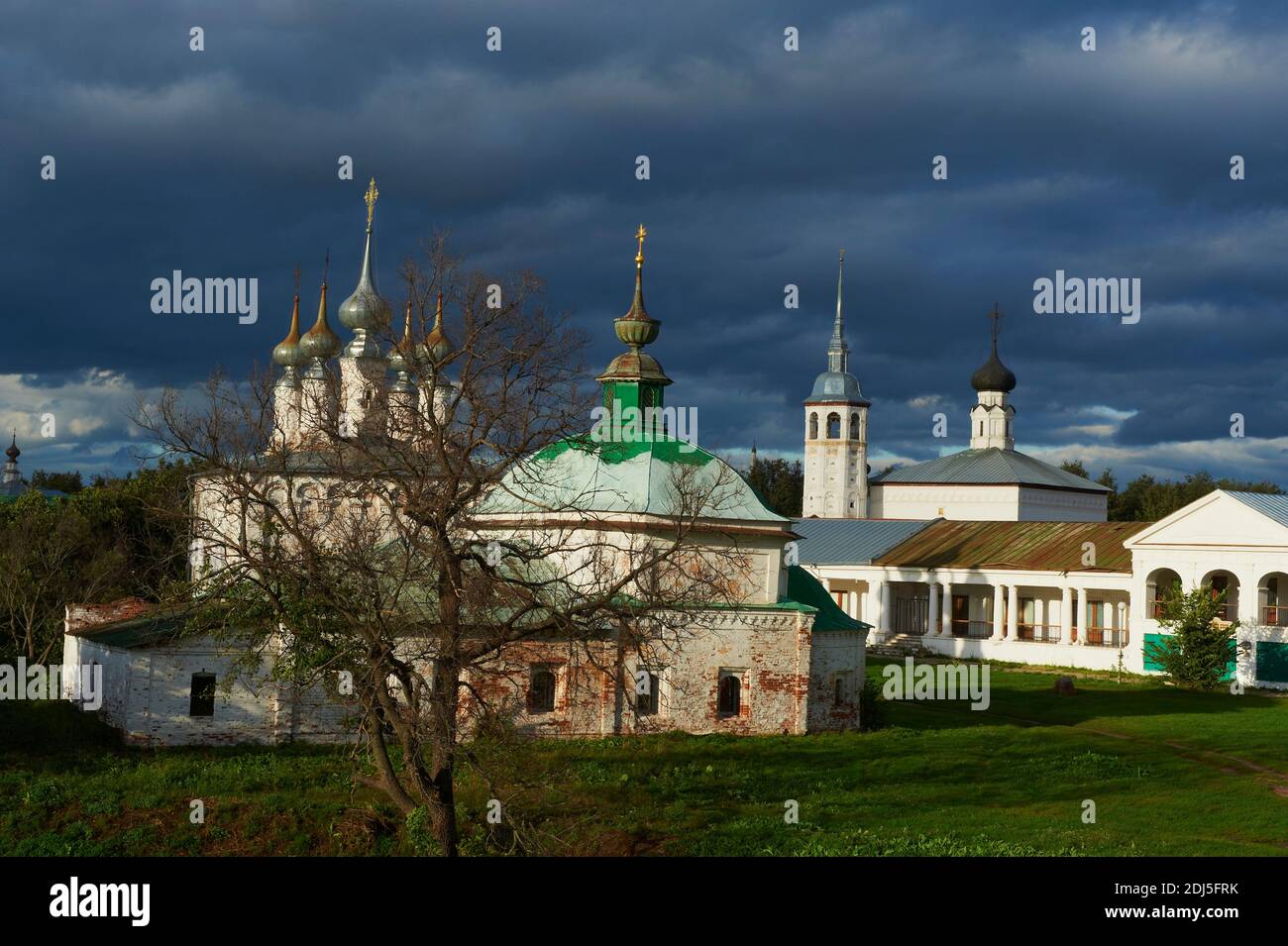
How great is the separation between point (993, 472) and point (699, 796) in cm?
5912

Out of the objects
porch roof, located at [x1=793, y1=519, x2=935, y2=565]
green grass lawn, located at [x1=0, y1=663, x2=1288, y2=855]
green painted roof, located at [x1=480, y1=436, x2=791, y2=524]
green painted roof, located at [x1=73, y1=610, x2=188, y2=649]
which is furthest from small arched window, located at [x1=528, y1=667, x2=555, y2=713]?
porch roof, located at [x1=793, y1=519, x2=935, y2=565]

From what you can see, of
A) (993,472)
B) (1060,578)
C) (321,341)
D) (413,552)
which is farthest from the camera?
(993,472)

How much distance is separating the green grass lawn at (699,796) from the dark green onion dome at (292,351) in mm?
28022

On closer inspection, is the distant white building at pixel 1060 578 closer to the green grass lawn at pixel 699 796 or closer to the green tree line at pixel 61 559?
the green grass lawn at pixel 699 796

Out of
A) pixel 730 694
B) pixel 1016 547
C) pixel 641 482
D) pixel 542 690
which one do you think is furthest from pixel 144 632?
pixel 1016 547

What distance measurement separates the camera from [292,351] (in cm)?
5631

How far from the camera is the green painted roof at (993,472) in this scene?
80.7 metres

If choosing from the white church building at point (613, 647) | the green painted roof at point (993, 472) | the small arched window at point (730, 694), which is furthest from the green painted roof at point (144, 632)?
the green painted roof at point (993, 472)

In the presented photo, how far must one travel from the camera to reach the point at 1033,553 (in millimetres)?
55156

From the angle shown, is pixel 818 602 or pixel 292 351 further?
pixel 292 351

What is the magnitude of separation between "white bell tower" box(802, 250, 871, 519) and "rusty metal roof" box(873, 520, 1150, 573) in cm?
2502

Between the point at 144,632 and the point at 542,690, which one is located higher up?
the point at 144,632

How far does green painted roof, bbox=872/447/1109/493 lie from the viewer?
3177 inches

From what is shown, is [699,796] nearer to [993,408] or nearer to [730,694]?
[730,694]
